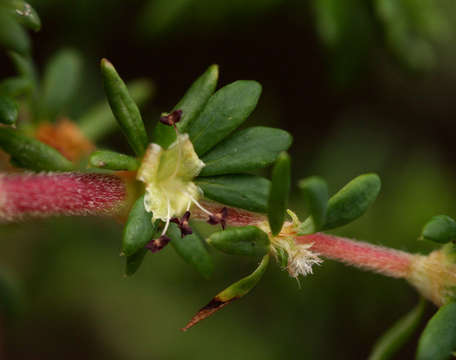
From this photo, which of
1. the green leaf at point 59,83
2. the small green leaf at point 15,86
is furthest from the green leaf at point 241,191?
the green leaf at point 59,83

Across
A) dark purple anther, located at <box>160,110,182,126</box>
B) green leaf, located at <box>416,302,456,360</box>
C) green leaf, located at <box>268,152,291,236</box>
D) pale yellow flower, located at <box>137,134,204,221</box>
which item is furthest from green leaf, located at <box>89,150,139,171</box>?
green leaf, located at <box>416,302,456,360</box>

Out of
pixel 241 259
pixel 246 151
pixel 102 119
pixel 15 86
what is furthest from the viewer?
pixel 241 259

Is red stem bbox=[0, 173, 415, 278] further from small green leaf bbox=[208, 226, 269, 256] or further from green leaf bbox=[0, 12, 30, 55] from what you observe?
green leaf bbox=[0, 12, 30, 55]

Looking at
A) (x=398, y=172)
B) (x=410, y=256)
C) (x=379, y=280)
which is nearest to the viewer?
(x=410, y=256)

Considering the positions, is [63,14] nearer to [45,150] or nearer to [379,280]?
[45,150]

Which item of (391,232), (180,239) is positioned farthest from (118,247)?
(180,239)

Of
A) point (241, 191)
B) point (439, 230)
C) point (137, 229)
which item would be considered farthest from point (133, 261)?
point (439, 230)

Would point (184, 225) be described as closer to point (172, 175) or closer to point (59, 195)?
point (172, 175)
